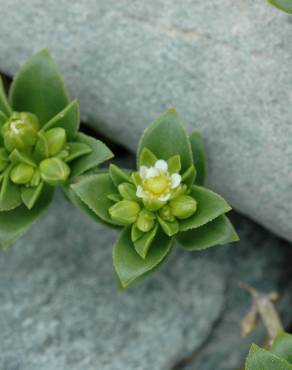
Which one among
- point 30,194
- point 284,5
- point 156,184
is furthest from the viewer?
point 30,194

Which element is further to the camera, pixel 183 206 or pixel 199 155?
pixel 199 155

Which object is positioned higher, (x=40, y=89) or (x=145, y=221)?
(x=40, y=89)

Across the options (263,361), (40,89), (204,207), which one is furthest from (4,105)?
(263,361)

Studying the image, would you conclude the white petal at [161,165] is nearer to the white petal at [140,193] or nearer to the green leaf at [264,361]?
the white petal at [140,193]

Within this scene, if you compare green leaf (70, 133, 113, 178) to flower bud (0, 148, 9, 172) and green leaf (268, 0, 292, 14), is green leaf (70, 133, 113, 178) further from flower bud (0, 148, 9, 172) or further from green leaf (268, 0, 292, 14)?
green leaf (268, 0, 292, 14)

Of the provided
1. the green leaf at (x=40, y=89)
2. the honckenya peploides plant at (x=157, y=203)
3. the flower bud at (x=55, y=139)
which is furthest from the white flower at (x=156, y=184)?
the green leaf at (x=40, y=89)

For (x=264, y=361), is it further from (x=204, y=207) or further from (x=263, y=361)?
(x=204, y=207)
